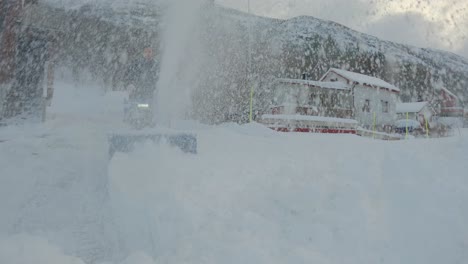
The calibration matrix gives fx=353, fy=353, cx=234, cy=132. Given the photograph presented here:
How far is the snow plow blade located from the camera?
243 inches

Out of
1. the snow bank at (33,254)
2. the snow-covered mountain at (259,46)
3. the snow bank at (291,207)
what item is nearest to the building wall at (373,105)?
the snow-covered mountain at (259,46)

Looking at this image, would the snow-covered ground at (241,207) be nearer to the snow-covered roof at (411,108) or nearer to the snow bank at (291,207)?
the snow bank at (291,207)

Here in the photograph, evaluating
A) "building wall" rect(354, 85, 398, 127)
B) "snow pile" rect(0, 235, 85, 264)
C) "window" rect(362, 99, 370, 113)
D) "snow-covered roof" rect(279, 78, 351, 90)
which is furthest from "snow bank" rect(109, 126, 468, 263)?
"window" rect(362, 99, 370, 113)

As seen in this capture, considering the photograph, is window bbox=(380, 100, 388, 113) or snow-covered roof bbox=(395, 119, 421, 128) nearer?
window bbox=(380, 100, 388, 113)

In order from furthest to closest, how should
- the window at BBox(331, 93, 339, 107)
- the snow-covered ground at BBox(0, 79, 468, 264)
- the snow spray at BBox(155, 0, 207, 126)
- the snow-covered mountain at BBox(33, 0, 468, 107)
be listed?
1. the snow-covered mountain at BBox(33, 0, 468, 107)
2. the window at BBox(331, 93, 339, 107)
3. the snow spray at BBox(155, 0, 207, 126)
4. the snow-covered ground at BBox(0, 79, 468, 264)

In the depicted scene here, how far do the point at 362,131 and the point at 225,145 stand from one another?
14.2 meters

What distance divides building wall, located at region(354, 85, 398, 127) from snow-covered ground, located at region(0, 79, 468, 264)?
18212 millimetres

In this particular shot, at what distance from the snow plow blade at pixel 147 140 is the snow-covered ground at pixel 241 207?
227 millimetres

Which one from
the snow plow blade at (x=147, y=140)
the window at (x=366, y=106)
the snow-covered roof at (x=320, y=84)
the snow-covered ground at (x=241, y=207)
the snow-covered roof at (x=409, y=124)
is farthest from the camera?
the snow-covered roof at (x=409, y=124)

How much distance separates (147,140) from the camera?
20.7 feet

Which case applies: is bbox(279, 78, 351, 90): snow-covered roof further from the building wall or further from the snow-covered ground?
the snow-covered ground

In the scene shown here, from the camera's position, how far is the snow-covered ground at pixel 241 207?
3770mm

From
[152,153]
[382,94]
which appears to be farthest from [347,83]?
[152,153]

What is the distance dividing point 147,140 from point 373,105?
22.6 m
